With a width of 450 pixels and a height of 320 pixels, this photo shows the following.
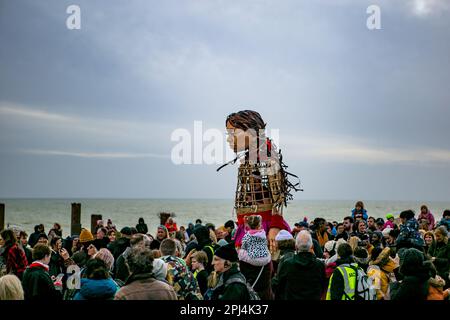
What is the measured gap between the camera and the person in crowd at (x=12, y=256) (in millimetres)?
7234

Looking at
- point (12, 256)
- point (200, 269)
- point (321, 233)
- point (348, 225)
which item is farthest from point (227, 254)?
point (348, 225)

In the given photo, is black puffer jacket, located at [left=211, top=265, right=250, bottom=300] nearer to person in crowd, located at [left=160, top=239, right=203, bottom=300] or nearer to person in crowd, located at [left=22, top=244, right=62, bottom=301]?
person in crowd, located at [left=160, top=239, right=203, bottom=300]

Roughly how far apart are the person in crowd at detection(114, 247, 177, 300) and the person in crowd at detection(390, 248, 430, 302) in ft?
7.40

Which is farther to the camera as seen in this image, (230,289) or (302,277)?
(302,277)

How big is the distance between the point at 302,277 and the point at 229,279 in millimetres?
1244

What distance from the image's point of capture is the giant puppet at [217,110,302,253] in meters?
8.05

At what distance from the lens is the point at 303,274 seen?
232 inches

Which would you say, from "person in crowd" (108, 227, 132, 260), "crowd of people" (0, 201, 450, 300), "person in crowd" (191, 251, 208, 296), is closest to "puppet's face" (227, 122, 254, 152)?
"crowd of people" (0, 201, 450, 300)

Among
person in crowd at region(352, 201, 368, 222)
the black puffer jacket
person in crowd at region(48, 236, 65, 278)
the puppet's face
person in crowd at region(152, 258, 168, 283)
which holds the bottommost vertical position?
person in crowd at region(48, 236, 65, 278)

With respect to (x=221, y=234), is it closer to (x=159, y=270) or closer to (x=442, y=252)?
(x=442, y=252)
